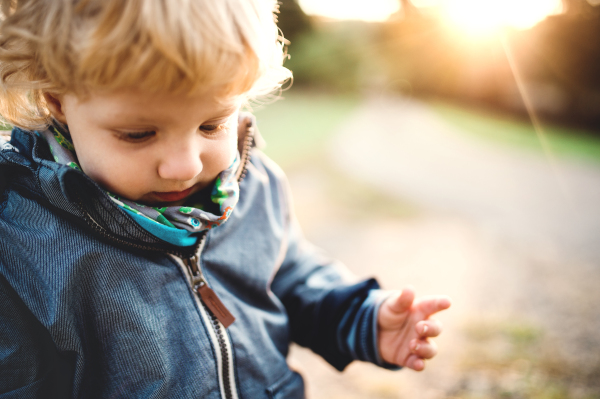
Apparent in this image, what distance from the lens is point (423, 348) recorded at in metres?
1.11

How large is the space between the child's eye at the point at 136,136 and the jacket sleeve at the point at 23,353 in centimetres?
36

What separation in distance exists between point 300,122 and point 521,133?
3859 millimetres

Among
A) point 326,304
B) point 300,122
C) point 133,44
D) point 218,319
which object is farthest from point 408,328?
point 300,122

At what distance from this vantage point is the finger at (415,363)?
111 cm

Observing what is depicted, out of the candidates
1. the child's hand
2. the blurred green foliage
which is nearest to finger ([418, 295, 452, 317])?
the child's hand

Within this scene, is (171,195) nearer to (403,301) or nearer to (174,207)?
(174,207)

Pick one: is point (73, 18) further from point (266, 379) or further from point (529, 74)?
point (529, 74)

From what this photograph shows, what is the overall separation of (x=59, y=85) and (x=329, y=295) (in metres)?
0.87

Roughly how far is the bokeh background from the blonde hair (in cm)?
62

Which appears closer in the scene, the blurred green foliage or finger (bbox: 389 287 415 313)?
finger (bbox: 389 287 415 313)

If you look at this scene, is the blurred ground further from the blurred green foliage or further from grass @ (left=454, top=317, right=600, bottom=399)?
the blurred green foliage

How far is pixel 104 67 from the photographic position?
72 centimetres

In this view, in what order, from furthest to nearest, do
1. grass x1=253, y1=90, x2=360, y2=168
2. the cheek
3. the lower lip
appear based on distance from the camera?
grass x1=253, y1=90, x2=360, y2=168 → the lower lip → the cheek

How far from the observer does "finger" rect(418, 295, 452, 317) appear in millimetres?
1111
